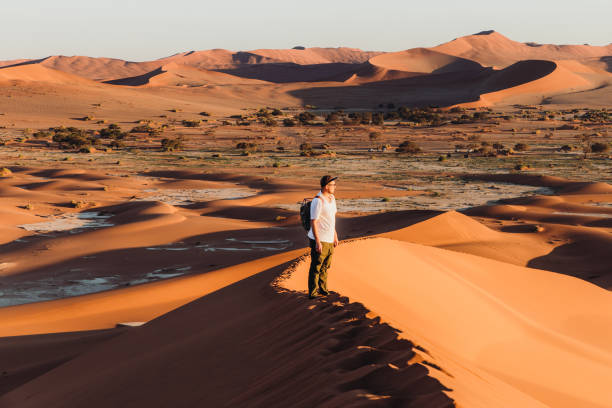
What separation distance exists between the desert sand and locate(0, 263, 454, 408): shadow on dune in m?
0.02

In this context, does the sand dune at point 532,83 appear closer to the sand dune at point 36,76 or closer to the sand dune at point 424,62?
the sand dune at point 424,62

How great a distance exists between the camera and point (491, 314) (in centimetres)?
789

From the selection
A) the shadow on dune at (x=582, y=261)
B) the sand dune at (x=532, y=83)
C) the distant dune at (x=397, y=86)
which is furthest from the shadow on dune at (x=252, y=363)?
the sand dune at (x=532, y=83)

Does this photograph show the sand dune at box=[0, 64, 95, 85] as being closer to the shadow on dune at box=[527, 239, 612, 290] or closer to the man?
the shadow on dune at box=[527, 239, 612, 290]

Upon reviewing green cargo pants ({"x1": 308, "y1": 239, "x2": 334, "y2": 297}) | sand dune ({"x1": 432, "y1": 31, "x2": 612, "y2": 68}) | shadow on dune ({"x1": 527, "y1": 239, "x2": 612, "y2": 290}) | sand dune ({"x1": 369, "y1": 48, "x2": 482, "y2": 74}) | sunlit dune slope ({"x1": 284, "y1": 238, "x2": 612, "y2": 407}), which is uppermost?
sand dune ({"x1": 432, "y1": 31, "x2": 612, "y2": 68})

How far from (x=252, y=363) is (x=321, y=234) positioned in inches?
67.8

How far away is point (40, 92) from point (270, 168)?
52000 mm

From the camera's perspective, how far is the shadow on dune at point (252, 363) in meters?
3.87

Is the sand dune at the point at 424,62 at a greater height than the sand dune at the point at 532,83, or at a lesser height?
greater

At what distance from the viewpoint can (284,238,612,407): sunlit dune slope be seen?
19.6 feet

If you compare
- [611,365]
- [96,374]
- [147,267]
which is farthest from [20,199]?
[611,365]

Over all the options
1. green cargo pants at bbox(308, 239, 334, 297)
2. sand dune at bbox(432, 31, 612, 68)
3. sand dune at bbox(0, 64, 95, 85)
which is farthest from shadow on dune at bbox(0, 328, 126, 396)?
sand dune at bbox(432, 31, 612, 68)

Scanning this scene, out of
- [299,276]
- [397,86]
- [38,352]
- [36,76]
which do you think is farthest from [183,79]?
[299,276]

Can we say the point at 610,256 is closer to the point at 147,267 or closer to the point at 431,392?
the point at 147,267
